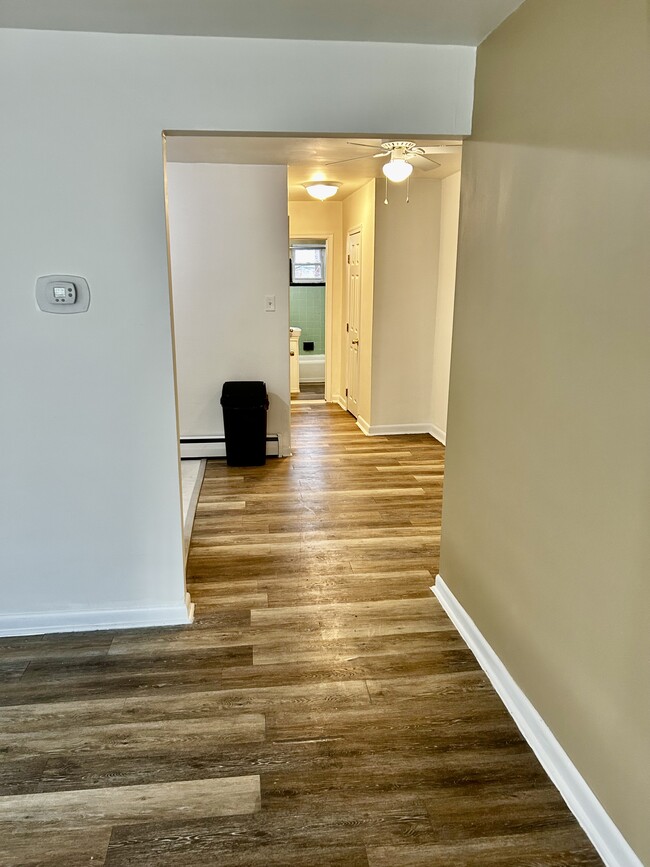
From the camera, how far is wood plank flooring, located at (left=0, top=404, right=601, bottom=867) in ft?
5.28

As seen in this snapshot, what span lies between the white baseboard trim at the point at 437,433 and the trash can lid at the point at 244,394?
6.09 feet

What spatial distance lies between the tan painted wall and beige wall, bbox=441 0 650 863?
3.35 m

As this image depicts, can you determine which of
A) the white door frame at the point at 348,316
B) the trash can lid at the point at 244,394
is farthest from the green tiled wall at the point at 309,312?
the trash can lid at the point at 244,394

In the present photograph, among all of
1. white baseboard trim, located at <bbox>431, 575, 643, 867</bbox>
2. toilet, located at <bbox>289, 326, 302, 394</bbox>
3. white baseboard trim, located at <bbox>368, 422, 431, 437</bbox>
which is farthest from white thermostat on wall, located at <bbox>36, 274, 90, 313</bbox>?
toilet, located at <bbox>289, 326, 302, 394</bbox>

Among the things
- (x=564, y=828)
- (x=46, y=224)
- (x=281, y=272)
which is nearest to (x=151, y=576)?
(x=46, y=224)

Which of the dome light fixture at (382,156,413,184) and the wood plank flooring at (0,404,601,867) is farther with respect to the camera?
the dome light fixture at (382,156,413,184)

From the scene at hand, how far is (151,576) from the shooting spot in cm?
259

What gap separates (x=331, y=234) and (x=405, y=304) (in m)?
1.96

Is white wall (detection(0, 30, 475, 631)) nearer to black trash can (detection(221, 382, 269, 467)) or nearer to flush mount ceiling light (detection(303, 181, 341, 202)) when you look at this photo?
black trash can (detection(221, 382, 269, 467))

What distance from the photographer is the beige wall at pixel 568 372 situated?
1426 millimetres

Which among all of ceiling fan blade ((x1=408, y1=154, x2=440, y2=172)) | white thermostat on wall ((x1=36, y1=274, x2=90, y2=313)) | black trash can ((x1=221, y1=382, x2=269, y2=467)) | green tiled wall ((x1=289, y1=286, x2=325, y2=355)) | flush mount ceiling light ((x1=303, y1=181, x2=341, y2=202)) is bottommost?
black trash can ((x1=221, y1=382, x2=269, y2=467))

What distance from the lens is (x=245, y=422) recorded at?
191 inches

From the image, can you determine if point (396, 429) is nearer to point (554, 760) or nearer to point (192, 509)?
point (192, 509)

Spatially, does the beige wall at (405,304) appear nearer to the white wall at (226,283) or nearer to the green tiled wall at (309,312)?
the white wall at (226,283)
